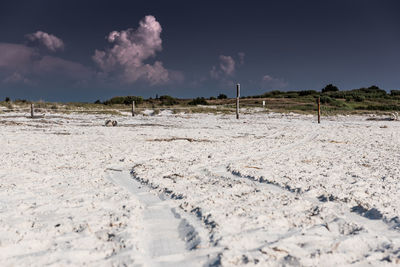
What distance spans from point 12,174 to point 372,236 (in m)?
3.97

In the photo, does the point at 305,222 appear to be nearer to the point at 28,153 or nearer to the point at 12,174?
the point at 12,174

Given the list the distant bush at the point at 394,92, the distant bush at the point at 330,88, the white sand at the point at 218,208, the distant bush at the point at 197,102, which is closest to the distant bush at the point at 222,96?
the distant bush at the point at 197,102

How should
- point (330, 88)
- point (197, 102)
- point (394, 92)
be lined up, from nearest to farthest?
point (197, 102), point (394, 92), point (330, 88)

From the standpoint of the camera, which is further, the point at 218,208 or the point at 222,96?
the point at 222,96

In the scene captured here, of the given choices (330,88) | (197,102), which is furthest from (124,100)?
(330,88)

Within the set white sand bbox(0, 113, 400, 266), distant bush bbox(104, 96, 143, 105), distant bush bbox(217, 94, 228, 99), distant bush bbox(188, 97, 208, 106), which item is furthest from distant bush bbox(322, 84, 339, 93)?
white sand bbox(0, 113, 400, 266)

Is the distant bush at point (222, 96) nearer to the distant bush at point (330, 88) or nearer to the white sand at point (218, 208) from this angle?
the distant bush at point (330, 88)

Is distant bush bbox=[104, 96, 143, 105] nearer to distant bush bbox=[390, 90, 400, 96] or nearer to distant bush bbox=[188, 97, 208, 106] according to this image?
distant bush bbox=[188, 97, 208, 106]

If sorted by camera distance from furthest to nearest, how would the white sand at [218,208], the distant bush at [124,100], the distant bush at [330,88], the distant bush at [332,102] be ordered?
the distant bush at [330,88] → the distant bush at [124,100] → the distant bush at [332,102] → the white sand at [218,208]

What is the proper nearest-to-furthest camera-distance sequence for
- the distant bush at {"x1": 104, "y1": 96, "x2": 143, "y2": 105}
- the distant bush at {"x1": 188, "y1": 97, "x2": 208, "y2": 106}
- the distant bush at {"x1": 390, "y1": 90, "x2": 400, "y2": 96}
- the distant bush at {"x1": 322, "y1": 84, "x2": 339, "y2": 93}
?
the distant bush at {"x1": 188, "y1": 97, "x2": 208, "y2": 106}, the distant bush at {"x1": 104, "y1": 96, "x2": 143, "y2": 105}, the distant bush at {"x1": 390, "y1": 90, "x2": 400, "y2": 96}, the distant bush at {"x1": 322, "y1": 84, "x2": 339, "y2": 93}

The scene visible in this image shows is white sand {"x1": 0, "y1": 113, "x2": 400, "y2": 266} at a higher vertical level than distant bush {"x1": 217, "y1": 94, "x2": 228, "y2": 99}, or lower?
lower

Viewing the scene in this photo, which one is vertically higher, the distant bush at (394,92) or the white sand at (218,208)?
the distant bush at (394,92)

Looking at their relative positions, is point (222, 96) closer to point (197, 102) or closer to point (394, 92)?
point (197, 102)

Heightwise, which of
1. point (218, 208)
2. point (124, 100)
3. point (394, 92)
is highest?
point (394, 92)
